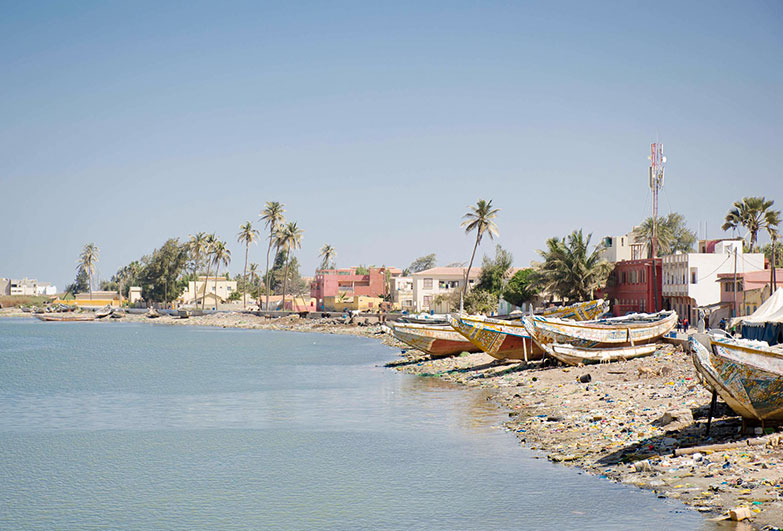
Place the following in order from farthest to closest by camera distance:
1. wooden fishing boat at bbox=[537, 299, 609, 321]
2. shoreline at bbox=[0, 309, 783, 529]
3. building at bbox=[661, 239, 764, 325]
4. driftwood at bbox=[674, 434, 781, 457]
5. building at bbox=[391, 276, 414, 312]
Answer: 1. building at bbox=[391, 276, 414, 312]
2. building at bbox=[661, 239, 764, 325]
3. wooden fishing boat at bbox=[537, 299, 609, 321]
4. driftwood at bbox=[674, 434, 781, 457]
5. shoreline at bbox=[0, 309, 783, 529]

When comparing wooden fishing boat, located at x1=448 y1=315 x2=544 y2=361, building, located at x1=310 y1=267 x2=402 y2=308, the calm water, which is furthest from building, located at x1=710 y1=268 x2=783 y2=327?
building, located at x1=310 y1=267 x2=402 y2=308

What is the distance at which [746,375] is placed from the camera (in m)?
16.3

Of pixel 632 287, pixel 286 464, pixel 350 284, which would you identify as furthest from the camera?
pixel 350 284

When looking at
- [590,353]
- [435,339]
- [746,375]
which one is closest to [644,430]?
[746,375]

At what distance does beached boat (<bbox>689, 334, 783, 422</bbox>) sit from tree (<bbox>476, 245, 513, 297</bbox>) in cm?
7122

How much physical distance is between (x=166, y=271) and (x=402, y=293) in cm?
5542

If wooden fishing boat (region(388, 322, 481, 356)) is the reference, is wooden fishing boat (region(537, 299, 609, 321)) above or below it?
above

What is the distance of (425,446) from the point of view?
866 inches

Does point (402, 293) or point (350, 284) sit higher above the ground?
point (350, 284)

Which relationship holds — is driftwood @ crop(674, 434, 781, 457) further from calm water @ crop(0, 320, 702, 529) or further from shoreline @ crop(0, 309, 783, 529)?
calm water @ crop(0, 320, 702, 529)

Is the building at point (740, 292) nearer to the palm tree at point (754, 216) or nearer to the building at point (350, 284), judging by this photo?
the palm tree at point (754, 216)

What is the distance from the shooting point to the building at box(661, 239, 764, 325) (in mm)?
57519

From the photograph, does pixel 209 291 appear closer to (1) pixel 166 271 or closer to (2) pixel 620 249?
(1) pixel 166 271

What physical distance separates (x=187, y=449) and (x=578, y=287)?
47.8m
